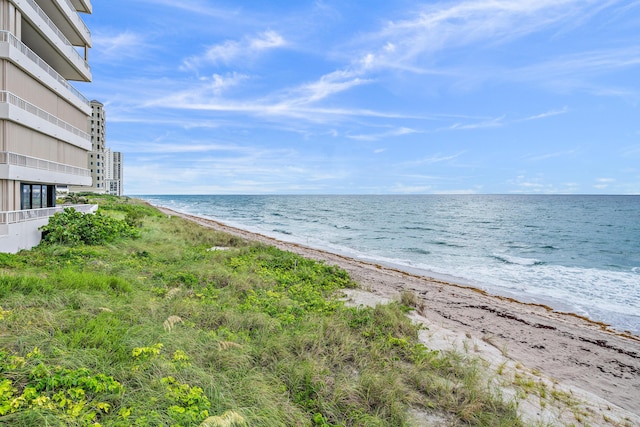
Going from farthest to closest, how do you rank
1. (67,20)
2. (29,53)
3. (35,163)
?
(67,20), (35,163), (29,53)

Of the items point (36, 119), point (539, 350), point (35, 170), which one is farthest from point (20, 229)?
point (539, 350)

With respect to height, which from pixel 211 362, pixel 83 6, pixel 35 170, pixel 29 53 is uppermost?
pixel 83 6

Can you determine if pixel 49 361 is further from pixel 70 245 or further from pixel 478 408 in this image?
pixel 70 245

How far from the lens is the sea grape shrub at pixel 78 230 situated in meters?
16.8

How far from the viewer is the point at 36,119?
18891 mm

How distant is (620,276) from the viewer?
21.1m

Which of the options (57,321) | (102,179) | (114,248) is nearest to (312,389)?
(57,321)

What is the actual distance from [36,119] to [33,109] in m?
0.53

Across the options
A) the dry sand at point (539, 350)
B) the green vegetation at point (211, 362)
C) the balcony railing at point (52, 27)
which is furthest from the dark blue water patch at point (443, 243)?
the balcony railing at point (52, 27)

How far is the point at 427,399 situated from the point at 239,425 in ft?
10.6

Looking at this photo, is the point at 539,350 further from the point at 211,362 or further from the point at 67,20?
the point at 67,20

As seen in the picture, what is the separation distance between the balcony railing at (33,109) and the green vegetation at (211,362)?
10.9 metres

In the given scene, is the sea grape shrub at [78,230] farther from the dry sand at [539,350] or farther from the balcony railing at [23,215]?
the dry sand at [539,350]

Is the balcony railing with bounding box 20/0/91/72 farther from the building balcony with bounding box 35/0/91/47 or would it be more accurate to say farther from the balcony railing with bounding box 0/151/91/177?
the balcony railing with bounding box 0/151/91/177
